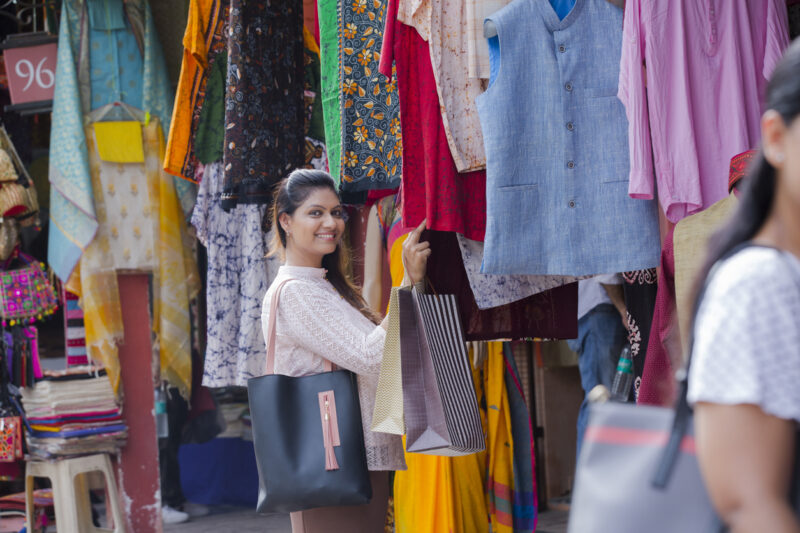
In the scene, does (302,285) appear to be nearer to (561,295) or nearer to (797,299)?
(561,295)

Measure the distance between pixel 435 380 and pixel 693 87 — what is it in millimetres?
986

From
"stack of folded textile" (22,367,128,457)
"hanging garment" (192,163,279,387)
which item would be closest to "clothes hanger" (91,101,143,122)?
"hanging garment" (192,163,279,387)

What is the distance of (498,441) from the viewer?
4062mm

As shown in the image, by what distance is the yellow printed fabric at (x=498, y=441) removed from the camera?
4016mm

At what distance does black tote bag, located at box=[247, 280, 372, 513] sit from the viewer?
8.47ft

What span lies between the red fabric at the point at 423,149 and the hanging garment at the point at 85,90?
8.39 feet

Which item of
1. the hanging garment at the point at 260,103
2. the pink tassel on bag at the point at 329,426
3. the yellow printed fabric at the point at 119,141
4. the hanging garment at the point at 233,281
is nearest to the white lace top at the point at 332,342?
the pink tassel on bag at the point at 329,426

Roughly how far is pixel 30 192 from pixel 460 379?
352cm

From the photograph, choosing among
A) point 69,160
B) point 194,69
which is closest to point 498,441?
point 194,69

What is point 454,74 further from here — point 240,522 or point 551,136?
point 240,522

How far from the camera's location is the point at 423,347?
8.27ft

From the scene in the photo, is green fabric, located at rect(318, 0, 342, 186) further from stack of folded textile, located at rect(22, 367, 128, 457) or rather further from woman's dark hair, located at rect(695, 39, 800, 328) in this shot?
stack of folded textile, located at rect(22, 367, 128, 457)

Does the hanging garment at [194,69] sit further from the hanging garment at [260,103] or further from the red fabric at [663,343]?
the red fabric at [663,343]

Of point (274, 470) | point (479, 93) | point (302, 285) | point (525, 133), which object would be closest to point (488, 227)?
point (525, 133)
